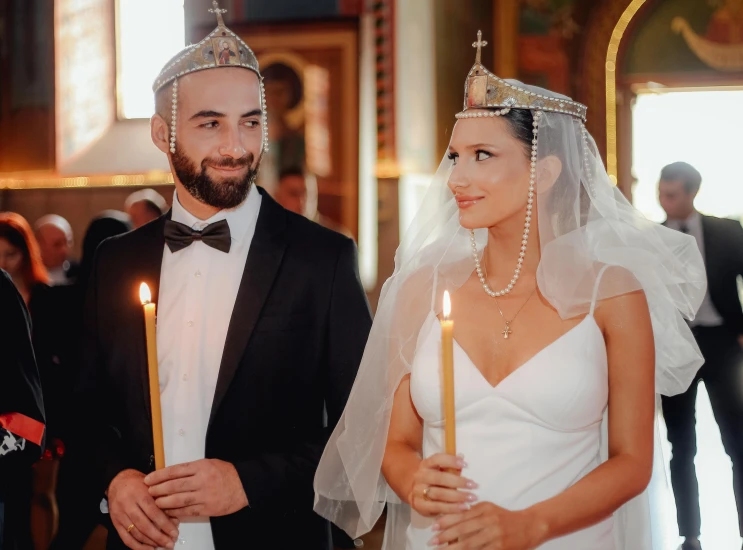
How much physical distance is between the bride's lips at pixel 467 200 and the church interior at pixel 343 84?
6.36 m

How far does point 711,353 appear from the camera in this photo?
216 inches

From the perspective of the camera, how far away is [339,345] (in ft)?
8.29

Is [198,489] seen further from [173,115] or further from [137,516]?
[173,115]

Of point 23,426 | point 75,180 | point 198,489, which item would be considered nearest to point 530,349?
point 198,489

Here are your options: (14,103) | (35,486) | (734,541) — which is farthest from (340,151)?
(734,541)

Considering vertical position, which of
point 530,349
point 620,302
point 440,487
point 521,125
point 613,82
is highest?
point 613,82

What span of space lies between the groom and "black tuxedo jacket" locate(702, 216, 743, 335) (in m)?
3.33

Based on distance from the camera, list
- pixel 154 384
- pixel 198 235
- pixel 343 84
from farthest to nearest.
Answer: pixel 343 84 < pixel 198 235 < pixel 154 384

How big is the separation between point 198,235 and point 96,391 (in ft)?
1.54

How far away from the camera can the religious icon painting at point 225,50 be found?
2.58 meters

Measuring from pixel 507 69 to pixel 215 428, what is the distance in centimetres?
805

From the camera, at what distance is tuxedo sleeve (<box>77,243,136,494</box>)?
2.52 meters

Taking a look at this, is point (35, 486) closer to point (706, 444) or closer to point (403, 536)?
point (403, 536)

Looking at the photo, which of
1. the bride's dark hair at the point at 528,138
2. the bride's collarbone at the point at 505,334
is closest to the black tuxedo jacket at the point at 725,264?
the bride's dark hair at the point at 528,138
